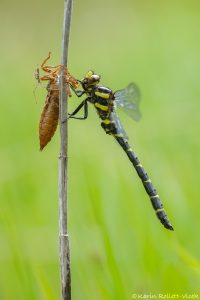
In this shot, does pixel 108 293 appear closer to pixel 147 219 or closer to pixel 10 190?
pixel 147 219

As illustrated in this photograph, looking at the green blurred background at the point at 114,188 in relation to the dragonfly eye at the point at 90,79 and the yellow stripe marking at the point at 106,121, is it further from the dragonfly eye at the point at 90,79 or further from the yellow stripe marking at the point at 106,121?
the dragonfly eye at the point at 90,79

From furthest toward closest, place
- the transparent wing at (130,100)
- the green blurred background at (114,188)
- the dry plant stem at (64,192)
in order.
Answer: the transparent wing at (130,100) → the green blurred background at (114,188) → the dry plant stem at (64,192)

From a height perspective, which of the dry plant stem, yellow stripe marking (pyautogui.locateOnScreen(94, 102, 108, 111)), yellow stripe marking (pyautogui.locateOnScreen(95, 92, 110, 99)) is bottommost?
the dry plant stem

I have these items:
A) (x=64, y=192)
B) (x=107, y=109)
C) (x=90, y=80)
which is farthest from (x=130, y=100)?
(x=64, y=192)

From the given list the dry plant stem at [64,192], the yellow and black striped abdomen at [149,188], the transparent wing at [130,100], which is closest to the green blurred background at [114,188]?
the yellow and black striped abdomen at [149,188]

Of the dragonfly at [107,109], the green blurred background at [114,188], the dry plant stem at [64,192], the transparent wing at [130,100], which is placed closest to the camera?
the dry plant stem at [64,192]

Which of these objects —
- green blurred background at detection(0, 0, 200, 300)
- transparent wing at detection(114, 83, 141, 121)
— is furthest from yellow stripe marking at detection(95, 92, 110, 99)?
green blurred background at detection(0, 0, 200, 300)

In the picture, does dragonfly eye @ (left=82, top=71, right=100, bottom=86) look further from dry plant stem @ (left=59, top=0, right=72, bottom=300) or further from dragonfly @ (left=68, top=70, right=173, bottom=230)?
dry plant stem @ (left=59, top=0, right=72, bottom=300)
